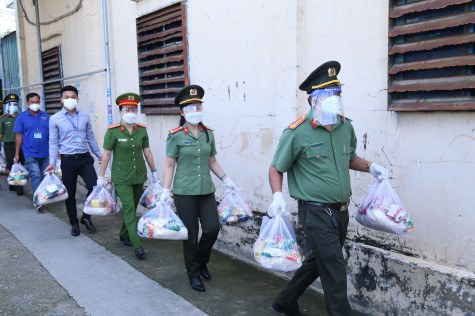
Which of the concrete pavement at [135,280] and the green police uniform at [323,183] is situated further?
the concrete pavement at [135,280]

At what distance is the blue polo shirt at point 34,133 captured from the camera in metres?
6.52

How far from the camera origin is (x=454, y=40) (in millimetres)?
2918

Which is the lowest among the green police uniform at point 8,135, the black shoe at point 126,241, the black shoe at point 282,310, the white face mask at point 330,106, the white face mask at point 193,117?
the black shoe at point 282,310

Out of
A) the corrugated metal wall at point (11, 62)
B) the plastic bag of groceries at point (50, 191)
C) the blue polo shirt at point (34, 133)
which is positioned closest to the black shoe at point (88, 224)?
the plastic bag of groceries at point (50, 191)

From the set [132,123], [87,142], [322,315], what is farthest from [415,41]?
[87,142]

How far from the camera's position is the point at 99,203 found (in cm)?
472

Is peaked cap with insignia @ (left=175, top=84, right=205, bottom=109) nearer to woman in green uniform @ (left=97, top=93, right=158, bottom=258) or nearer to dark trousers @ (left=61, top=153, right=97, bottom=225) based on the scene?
woman in green uniform @ (left=97, top=93, right=158, bottom=258)

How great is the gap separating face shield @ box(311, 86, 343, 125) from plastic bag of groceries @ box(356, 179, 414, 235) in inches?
23.8

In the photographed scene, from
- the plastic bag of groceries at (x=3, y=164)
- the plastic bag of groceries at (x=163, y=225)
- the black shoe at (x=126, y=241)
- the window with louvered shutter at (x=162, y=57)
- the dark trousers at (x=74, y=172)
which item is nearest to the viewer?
the plastic bag of groceries at (x=163, y=225)

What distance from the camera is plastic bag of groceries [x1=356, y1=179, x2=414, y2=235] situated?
113 inches

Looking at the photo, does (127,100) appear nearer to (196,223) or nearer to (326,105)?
(196,223)

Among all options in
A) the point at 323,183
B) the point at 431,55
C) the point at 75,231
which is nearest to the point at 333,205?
the point at 323,183

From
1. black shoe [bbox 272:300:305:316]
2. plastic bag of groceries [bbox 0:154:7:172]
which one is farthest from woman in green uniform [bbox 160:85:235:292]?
plastic bag of groceries [bbox 0:154:7:172]

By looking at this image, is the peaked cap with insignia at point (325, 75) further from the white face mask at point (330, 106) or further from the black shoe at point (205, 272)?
the black shoe at point (205, 272)
